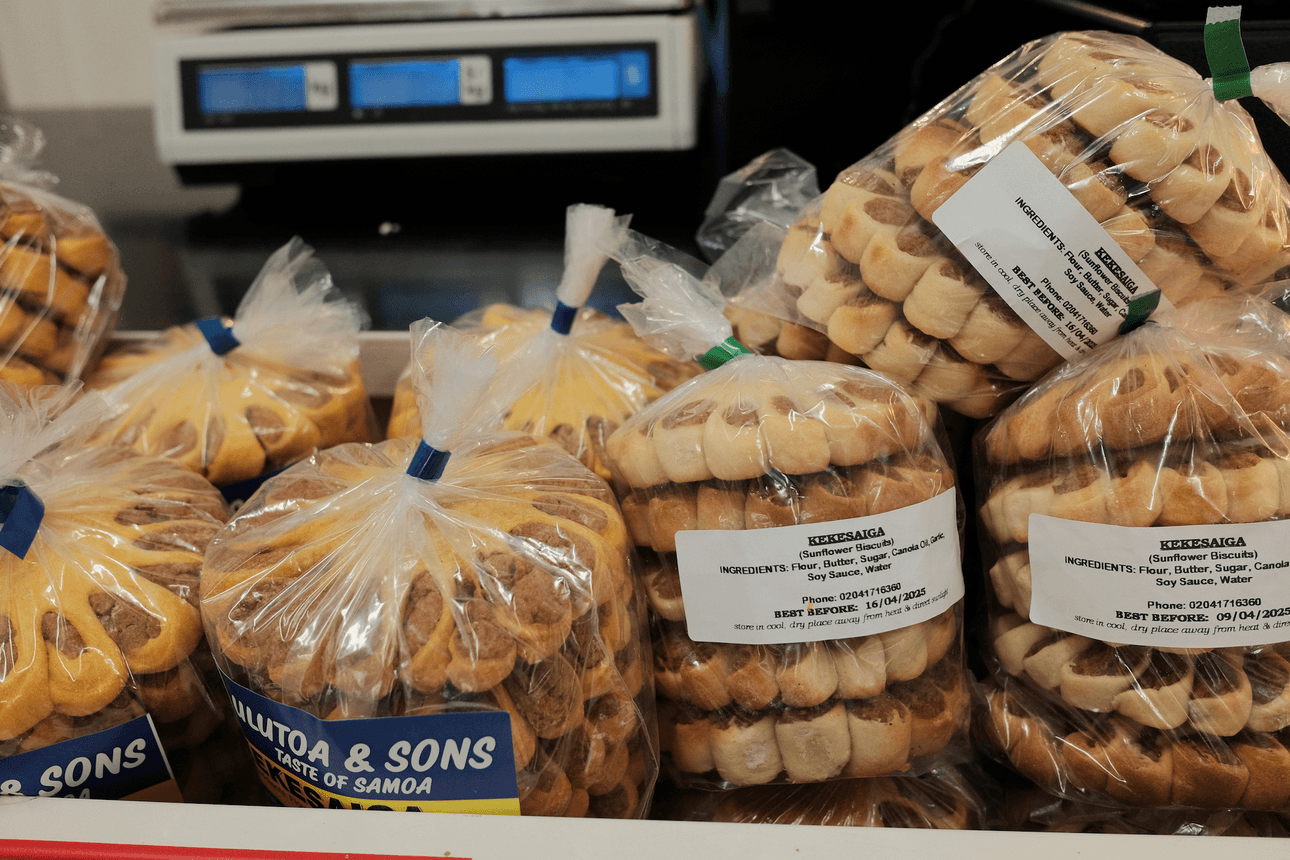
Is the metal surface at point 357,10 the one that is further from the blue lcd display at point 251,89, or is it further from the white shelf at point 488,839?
the white shelf at point 488,839

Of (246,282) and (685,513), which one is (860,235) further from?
(246,282)

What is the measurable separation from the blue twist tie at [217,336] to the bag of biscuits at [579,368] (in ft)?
0.61

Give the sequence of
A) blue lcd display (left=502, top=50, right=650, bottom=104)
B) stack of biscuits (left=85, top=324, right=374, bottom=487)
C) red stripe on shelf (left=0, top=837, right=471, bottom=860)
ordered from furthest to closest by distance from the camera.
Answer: blue lcd display (left=502, top=50, right=650, bottom=104)
stack of biscuits (left=85, top=324, right=374, bottom=487)
red stripe on shelf (left=0, top=837, right=471, bottom=860)

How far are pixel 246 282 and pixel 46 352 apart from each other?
358 mm

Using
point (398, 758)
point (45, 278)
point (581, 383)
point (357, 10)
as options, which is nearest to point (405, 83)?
point (357, 10)

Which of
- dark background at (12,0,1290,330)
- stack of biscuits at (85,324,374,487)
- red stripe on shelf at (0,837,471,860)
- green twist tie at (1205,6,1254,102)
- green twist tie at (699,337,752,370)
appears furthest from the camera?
dark background at (12,0,1290,330)

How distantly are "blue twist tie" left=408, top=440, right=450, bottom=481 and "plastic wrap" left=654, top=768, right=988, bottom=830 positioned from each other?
14.2 inches

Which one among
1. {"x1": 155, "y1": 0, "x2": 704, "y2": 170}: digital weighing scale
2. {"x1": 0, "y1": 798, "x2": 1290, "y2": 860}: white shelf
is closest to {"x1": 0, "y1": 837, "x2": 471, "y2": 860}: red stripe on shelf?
{"x1": 0, "y1": 798, "x2": 1290, "y2": 860}: white shelf

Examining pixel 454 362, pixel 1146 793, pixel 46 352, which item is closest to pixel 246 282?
pixel 46 352

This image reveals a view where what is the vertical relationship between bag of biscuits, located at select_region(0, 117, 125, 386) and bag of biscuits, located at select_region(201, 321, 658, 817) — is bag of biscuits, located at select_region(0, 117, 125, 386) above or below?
above

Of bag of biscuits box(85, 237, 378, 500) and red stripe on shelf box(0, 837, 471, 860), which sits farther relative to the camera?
bag of biscuits box(85, 237, 378, 500)

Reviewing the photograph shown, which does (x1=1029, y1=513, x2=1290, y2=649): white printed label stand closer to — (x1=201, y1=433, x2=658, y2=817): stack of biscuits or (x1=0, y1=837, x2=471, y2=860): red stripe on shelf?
(x1=201, y1=433, x2=658, y2=817): stack of biscuits

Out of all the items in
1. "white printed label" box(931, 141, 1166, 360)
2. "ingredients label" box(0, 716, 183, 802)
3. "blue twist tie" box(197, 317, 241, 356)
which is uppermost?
"white printed label" box(931, 141, 1166, 360)

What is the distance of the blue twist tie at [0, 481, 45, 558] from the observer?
0.63 m
